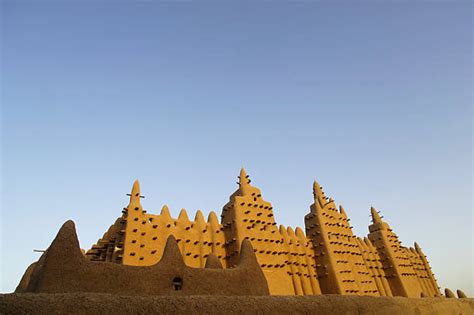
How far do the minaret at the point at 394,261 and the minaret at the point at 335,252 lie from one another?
327cm

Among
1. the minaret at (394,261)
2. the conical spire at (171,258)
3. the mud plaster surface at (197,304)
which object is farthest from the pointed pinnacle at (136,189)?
the minaret at (394,261)

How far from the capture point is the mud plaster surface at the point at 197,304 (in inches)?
375

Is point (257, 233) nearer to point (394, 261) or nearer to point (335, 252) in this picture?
point (335, 252)

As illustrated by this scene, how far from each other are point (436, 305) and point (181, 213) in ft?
63.6

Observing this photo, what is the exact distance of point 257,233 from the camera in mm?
29141

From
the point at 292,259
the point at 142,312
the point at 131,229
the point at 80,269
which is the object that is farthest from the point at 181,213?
the point at 142,312

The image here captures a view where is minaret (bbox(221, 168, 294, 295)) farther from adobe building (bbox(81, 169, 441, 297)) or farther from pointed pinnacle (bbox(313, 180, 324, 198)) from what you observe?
pointed pinnacle (bbox(313, 180, 324, 198))

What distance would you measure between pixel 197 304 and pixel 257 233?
699 inches

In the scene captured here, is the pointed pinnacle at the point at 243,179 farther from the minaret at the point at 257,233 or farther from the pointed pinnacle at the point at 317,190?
the pointed pinnacle at the point at 317,190

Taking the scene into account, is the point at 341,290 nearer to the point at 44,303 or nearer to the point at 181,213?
the point at 181,213

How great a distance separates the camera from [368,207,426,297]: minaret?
37.3 m

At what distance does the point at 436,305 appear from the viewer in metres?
20.1

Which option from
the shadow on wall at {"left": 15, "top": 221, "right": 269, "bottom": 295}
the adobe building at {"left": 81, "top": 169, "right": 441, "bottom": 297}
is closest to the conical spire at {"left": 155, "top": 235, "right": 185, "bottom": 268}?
the shadow on wall at {"left": 15, "top": 221, "right": 269, "bottom": 295}

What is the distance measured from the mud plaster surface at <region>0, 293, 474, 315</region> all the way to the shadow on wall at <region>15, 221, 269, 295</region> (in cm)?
305
